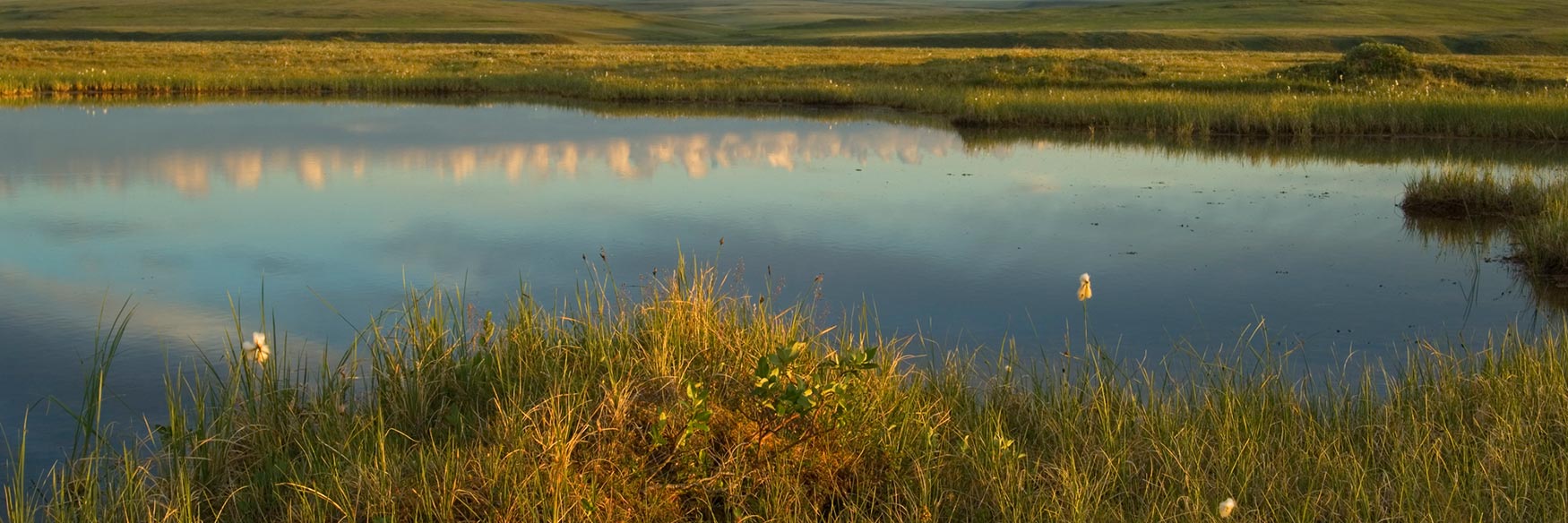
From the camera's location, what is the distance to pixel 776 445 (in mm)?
3863

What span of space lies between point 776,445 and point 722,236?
5.14m

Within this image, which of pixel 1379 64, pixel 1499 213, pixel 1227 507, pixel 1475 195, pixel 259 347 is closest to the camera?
pixel 1227 507

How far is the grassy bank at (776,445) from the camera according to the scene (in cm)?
353

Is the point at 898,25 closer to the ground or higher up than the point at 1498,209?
higher up

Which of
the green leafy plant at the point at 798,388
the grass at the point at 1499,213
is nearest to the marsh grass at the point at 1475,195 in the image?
the grass at the point at 1499,213

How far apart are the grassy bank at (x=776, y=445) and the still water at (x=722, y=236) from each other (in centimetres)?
112

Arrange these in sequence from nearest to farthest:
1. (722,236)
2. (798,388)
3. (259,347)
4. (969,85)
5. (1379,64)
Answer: (798,388) < (259,347) < (722,236) < (1379,64) < (969,85)

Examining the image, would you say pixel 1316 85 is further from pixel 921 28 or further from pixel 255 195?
pixel 921 28

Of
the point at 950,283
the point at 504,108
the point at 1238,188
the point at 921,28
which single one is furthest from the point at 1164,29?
the point at 950,283

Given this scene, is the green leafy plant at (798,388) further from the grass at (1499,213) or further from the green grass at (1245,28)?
the green grass at (1245,28)

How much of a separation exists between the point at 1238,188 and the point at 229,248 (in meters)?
8.21

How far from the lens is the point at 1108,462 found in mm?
3701

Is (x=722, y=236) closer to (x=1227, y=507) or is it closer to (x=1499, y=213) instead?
(x=1499, y=213)

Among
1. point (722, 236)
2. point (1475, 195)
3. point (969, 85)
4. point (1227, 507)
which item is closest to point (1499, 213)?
point (1475, 195)
